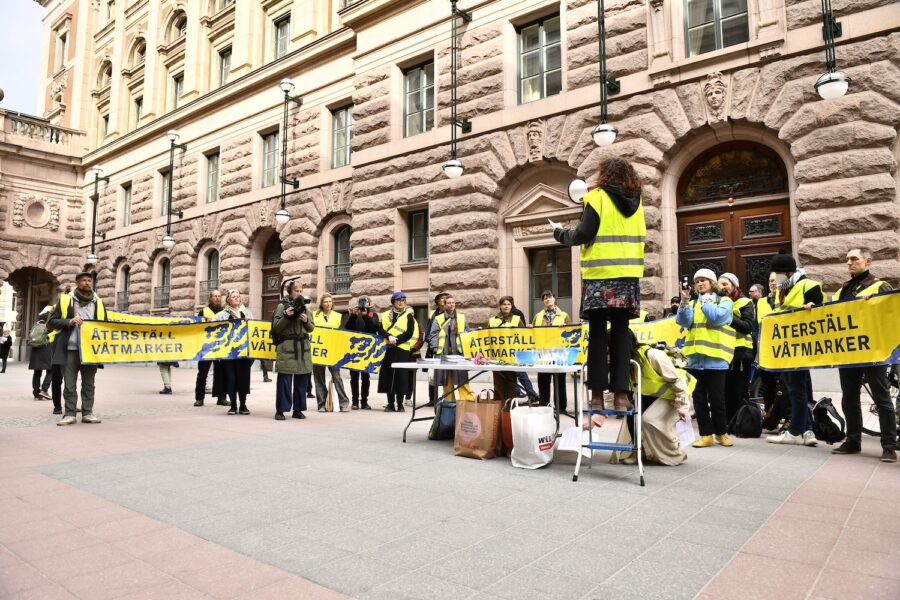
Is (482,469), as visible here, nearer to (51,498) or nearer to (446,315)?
(51,498)

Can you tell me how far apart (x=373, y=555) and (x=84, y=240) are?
3604 cm

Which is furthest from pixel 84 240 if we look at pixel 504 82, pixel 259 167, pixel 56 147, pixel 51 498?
pixel 51 498

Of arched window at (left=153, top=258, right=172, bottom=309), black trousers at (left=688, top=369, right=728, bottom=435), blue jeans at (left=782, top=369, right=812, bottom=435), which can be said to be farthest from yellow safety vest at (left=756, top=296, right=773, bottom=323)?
arched window at (left=153, top=258, right=172, bottom=309)

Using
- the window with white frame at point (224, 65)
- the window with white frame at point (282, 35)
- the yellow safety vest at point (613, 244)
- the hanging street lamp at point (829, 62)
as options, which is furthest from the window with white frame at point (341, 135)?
the yellow safety vest at point (613, 244)

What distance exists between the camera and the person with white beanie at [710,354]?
6766mm

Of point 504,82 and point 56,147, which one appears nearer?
point 504,82

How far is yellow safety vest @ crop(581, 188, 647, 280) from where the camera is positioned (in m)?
4.84

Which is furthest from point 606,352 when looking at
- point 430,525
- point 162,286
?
point 162,286

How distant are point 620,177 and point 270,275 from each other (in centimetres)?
1929

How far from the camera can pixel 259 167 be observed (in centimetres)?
2270

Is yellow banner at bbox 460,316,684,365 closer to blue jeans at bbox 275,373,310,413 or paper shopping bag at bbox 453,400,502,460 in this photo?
blue jeans at bbox 275,373,310,413

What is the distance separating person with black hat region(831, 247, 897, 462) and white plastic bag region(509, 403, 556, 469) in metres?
3.21

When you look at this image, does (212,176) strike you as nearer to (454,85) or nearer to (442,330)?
(454,85)

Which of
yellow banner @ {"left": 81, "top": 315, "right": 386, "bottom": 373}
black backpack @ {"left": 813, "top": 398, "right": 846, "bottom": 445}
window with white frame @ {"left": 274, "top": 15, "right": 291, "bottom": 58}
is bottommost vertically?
black backpack @ {"left": 813, "top": 398, "right": 846, "bottom": 445}
